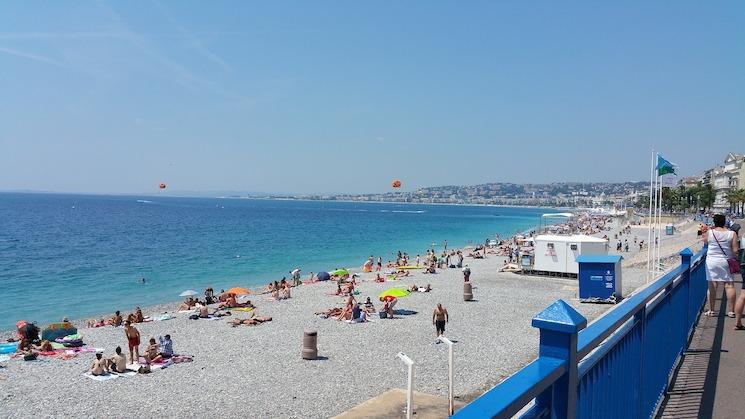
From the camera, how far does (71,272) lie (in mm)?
43344

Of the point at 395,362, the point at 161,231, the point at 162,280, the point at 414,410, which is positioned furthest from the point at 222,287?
the point at 161,231

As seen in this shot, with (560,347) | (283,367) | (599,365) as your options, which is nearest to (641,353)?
(599,365)

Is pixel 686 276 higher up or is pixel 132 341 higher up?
pixel 686 276

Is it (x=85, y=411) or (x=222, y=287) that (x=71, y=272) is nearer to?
(x=222, y=287)

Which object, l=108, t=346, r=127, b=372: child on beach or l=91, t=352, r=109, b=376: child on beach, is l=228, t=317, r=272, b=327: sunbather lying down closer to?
l=108, t=346, r=127, b=372: child on beach

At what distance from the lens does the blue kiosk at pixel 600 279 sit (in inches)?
867

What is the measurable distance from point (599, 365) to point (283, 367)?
12.9m

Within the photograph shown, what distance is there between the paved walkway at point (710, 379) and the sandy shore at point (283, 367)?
5.85 meters

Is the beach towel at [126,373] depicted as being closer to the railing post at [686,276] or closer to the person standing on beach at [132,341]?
the person standing on beach at [132,341]

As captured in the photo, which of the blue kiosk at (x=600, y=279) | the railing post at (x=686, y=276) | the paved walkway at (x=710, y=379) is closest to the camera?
the paved walkway at (x=710, y=379)

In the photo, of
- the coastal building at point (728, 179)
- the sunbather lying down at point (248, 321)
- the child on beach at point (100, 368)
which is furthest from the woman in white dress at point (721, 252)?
the coastal building at point (728, 179)

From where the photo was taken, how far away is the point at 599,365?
2508 millimetres

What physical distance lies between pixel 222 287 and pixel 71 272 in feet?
48.2

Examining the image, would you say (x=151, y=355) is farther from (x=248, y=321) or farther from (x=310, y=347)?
(x=248, y=321)
